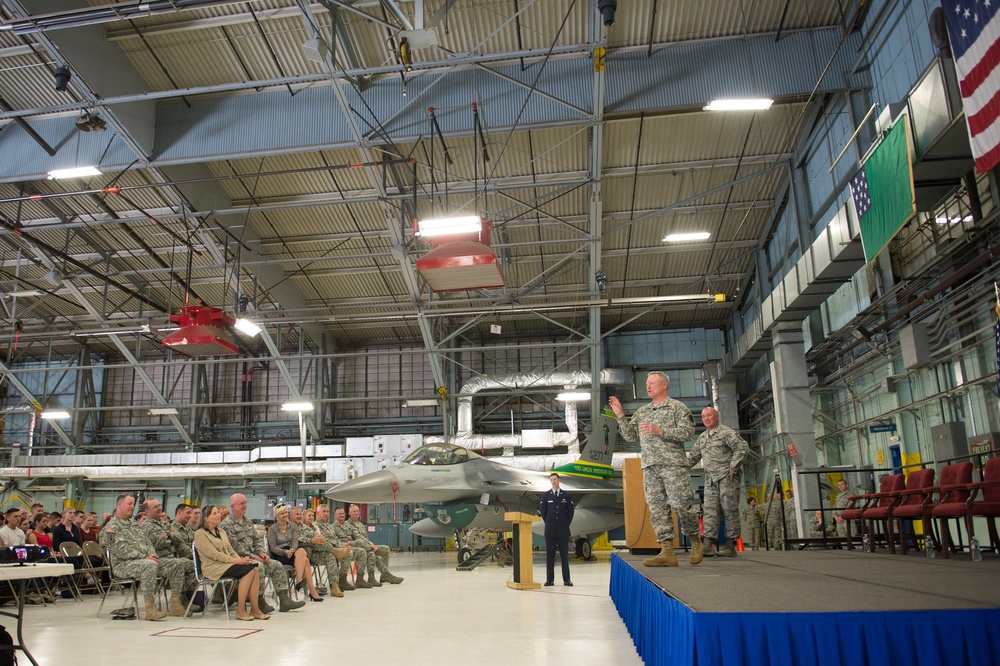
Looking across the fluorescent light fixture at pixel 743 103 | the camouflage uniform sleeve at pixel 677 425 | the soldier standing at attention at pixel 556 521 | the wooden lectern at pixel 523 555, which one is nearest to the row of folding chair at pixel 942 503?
the camouflage uniform sleeve at pixel 677 425

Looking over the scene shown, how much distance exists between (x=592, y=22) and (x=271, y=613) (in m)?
9.35

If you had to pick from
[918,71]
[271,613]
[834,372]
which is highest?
[918,71]

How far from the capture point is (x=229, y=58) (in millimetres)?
12406

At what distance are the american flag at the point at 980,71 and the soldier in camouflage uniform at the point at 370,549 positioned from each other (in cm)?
821

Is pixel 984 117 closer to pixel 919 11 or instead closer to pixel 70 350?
pixel 919 11

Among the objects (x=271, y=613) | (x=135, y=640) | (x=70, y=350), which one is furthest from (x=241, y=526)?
(x=70, y=350)

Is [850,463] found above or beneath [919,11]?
beneath

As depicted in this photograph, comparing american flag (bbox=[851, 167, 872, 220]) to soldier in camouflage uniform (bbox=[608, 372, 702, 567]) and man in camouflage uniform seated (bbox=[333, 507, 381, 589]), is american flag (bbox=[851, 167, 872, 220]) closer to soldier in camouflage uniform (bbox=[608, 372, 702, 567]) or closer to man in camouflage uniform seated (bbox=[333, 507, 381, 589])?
soldier in camouflage uniform (bbox=[608, 372, 702, 567])

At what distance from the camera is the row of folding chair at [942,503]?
5.78 meters

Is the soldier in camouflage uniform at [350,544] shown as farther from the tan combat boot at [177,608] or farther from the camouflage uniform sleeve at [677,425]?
the camouflage uniform sleeve at [677,425]

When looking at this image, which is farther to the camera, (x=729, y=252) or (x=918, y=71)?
(x=729, y=252)

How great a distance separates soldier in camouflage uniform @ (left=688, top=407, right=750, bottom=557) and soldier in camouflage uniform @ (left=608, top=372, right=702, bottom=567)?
2.85 feet

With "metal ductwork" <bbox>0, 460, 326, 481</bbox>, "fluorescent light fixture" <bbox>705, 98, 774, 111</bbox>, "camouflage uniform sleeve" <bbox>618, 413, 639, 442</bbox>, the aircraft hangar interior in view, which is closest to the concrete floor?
"camouflage uniform sleeve" <bbox>618, 413, 639, 442</bbox>

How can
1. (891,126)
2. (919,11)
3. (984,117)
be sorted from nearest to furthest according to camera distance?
(984,117) → (891,126) → (919,11)
